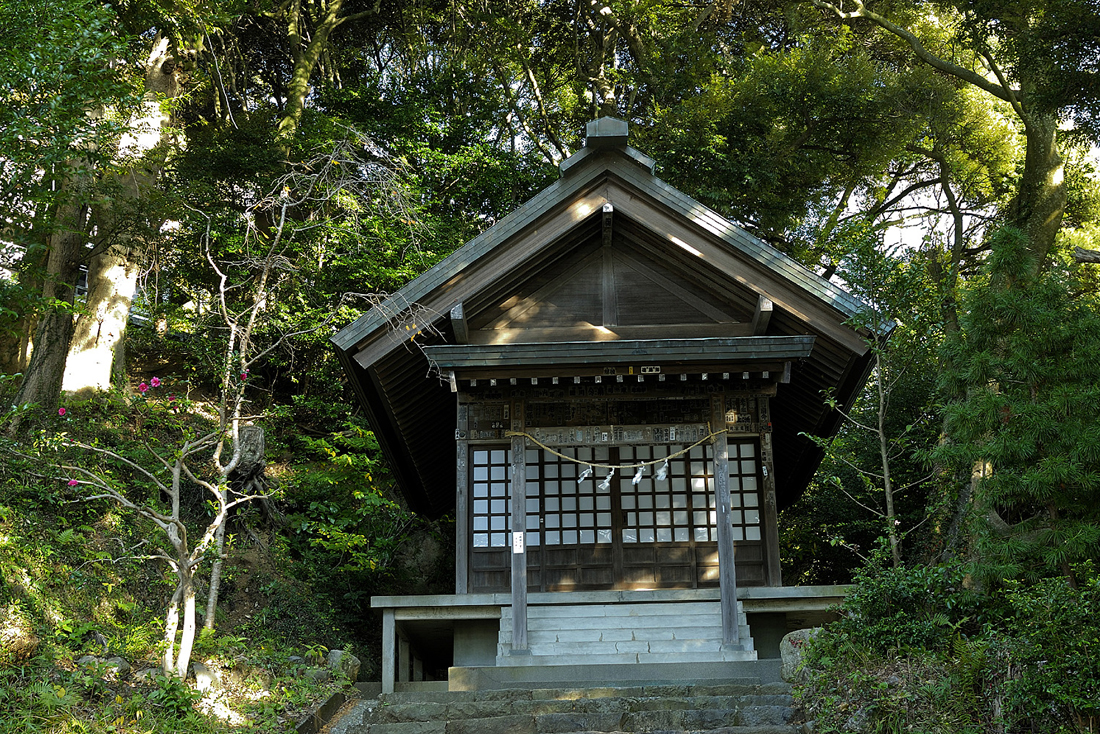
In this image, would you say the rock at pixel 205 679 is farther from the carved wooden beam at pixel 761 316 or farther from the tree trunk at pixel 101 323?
the tree trunk at pixel 101 323

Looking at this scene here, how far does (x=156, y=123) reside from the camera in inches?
634

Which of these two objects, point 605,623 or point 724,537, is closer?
point 724,537

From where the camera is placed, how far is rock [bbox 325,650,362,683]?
1009cm

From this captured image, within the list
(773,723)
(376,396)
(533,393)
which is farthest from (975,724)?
(376,396)

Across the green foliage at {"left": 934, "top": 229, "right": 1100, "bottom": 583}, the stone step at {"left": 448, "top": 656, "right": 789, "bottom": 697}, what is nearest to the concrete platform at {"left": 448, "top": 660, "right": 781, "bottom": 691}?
the stone step at {"left": 448, "top": 656, "right": 789, "bottom": 697}

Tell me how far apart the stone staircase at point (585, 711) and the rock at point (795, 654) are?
0.61 feet

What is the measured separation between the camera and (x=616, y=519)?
11.9 metres

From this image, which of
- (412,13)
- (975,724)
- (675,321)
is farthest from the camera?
(412,13)

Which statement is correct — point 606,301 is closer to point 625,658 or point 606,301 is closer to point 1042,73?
point 625,658

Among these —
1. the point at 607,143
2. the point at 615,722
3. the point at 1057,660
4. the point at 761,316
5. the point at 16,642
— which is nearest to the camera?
the point at 1057,660

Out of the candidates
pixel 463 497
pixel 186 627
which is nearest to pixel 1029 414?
pixel 463 497

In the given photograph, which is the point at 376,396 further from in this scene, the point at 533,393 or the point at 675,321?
the point at 675,321

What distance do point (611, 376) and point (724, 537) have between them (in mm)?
2387

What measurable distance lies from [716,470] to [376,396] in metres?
4.83
